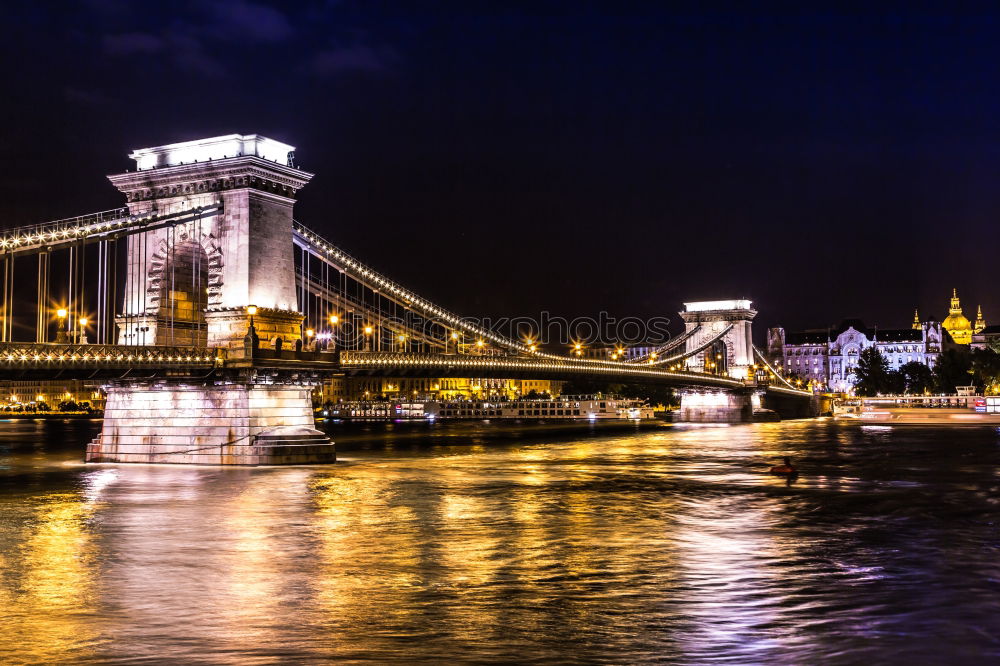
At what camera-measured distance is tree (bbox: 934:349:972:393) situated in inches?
5566

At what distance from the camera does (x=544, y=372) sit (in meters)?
64.0

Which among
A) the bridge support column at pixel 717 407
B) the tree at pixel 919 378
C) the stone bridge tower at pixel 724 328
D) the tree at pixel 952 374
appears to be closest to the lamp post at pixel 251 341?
the bridge support column at pixel 717 407

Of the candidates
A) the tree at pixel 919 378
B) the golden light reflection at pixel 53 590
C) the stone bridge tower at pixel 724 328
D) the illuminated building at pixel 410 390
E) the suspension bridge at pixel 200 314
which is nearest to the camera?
the golden light reflection at pixel 53 590

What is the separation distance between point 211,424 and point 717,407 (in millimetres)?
74316

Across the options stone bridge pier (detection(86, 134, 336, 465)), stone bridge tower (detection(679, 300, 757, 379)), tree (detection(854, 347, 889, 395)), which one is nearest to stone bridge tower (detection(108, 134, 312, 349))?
stone bridge pier (detection(86, 134, 336, 465))

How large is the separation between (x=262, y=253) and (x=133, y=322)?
5.71 meters

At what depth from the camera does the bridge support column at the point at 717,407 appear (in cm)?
10306

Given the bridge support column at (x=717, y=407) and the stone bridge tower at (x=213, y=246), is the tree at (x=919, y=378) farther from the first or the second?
the stone bridge tower at (x=213, y=246)

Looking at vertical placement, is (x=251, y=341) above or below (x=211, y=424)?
above

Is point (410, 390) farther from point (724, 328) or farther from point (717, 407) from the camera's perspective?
point (717, 407)

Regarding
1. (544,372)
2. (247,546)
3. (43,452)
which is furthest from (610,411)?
(247,546)

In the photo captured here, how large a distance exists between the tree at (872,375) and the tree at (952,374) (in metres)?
15.2

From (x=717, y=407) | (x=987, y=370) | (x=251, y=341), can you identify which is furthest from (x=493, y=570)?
(x=987, y=370)

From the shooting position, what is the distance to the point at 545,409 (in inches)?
5359
